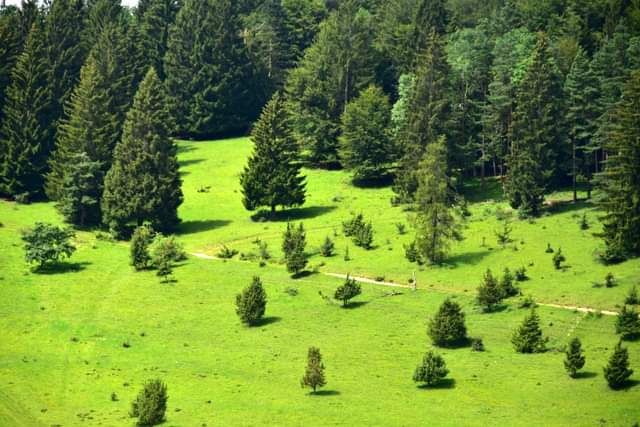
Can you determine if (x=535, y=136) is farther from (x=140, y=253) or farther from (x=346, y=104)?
(x=140, y=253)

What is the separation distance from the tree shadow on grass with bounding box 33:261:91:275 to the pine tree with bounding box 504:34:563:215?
149 feet

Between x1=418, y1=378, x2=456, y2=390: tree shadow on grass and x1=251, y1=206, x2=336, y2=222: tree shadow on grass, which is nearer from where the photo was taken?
x1=418, y1=378, x2=456, y2=390: tree shadow on grass

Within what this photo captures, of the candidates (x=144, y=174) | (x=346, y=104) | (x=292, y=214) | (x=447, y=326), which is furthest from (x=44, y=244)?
(x=346, y=104)

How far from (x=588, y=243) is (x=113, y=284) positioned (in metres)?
45.5

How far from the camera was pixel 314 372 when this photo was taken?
3531 inches

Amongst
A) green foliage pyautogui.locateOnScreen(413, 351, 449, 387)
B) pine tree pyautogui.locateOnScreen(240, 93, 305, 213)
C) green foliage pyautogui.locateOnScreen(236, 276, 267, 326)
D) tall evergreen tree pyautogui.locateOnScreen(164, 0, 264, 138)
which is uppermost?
tall evergreen tree pyautogui.locateOnScreen(164, 0, 264, 138)

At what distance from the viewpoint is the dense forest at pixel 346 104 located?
134 m

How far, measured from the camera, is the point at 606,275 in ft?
368

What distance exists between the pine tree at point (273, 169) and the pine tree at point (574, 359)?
174 ft

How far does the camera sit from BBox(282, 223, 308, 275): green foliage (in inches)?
4624

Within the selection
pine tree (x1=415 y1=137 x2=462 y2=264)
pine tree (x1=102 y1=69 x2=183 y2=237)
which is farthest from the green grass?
pine tree (x1=102 y1=69 x2=183 y2=237)

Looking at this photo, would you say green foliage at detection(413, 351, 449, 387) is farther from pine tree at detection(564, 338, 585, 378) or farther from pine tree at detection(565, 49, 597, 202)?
pine tree at detection(565, 49, 597, 202)

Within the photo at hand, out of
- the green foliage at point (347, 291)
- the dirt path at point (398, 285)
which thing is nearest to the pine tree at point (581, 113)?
the dirt path at point (398, 285)

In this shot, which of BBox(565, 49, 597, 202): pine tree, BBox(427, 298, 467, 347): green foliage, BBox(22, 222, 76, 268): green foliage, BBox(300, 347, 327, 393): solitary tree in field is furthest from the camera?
BBox(565, 49, 597, 202): pine tree
